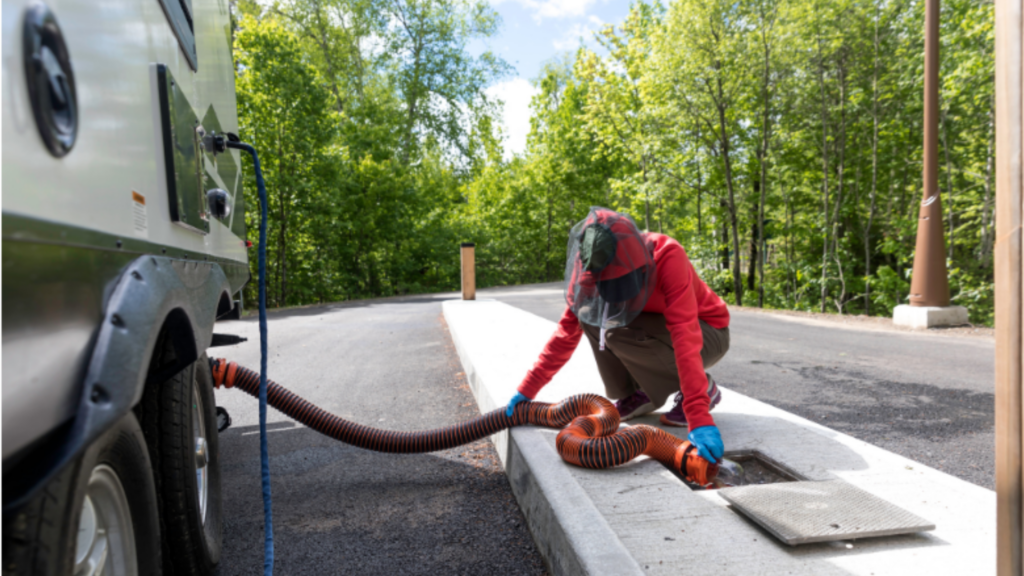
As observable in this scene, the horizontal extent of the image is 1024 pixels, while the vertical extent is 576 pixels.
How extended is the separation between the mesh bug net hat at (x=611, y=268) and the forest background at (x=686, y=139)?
40.3 feet

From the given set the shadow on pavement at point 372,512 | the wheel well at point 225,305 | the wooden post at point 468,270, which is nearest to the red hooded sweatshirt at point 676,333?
the shadow on pavement at point 372,512

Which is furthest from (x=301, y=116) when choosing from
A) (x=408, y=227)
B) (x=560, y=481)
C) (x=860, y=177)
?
(x=560, y=481)

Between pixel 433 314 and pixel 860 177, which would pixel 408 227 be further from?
pixel 860 177

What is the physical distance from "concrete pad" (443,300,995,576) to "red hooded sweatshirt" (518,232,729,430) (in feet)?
1.12

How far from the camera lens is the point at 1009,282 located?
3.55ft

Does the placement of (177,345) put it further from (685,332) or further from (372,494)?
(685,332)

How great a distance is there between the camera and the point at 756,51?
1605 centimetres

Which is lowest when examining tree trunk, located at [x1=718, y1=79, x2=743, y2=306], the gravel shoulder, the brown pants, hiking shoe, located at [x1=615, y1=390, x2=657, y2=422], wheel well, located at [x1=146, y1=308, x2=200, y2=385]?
the gravel shoulder

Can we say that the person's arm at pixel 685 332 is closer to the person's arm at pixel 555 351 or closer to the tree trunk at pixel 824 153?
the person's arm at pixel 555 351

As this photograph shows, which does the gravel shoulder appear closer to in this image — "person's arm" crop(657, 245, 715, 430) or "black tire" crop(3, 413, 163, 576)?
"person's arm" crop(657, 245, 715, 430)

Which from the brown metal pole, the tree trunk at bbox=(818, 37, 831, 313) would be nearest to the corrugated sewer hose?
the brown metal pole

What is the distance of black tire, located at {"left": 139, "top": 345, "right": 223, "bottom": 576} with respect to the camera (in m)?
1.81

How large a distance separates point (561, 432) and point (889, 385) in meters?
3.99

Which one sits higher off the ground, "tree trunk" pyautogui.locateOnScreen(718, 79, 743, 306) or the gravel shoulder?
"tree trunk" pyautogui.locateOnScreen(718, 79, 743, 306)
